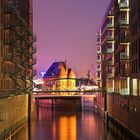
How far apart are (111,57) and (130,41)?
28.3 meters

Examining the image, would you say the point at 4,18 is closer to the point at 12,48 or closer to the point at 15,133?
the point at 12,48

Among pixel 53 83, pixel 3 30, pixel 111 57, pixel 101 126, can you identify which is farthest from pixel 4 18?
pixel 53 83

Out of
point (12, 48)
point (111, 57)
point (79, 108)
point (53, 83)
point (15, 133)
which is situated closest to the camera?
point (15, 133)

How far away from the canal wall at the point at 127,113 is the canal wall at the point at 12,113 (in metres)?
13.8

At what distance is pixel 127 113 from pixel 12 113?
15003 mm

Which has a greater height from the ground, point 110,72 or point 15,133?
point 110,72

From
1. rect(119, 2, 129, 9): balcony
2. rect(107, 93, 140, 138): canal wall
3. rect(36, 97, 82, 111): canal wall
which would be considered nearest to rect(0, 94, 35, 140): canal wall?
rect(107, 93, 140, 138): canal wall

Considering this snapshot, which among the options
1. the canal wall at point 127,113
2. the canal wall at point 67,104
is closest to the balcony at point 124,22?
the canal wall at point 127,113

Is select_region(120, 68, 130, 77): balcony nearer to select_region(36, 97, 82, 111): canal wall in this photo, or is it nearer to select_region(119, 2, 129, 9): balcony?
select_region(119, 2, 129, 9): balcony

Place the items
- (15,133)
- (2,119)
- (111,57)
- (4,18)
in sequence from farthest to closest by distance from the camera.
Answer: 1. (111,57)
2. (4,18)
3. (15,133)
4. (2,119)

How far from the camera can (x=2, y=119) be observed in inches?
1924

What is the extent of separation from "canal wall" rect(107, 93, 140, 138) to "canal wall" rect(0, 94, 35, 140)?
543 inches

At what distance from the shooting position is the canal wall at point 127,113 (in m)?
47.2

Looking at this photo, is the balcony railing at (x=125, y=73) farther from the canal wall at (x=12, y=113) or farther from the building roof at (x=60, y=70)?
the building roof at (x=60, y=70)
